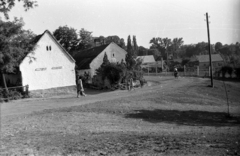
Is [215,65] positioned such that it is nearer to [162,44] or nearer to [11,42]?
[162,44]

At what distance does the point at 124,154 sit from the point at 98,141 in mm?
1654

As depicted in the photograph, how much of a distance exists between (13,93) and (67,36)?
102ft

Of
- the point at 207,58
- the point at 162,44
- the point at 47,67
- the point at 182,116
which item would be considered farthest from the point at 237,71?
the point at 162,44

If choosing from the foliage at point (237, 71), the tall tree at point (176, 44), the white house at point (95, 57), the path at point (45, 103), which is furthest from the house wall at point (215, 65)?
the tall tree at point (176, 44)

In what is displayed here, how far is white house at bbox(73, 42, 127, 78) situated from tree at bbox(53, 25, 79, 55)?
34.2 ft

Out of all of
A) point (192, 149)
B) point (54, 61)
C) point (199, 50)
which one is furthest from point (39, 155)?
point (199, 50)

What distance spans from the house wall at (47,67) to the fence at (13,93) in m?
Answer: 1.68

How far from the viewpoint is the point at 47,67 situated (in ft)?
105

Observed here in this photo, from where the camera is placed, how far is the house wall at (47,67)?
99.3ft

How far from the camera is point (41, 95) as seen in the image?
2992cm

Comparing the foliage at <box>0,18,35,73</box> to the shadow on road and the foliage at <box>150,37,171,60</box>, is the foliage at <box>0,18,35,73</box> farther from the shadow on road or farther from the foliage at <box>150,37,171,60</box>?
the foliage at <box>150,37,171,60</box>

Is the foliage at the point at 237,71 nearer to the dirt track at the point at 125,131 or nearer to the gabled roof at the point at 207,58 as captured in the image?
the dirt track at the point at 125,131

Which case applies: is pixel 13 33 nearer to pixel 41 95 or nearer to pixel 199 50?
pixel 41 95

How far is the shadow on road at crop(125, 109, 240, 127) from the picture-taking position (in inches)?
533
